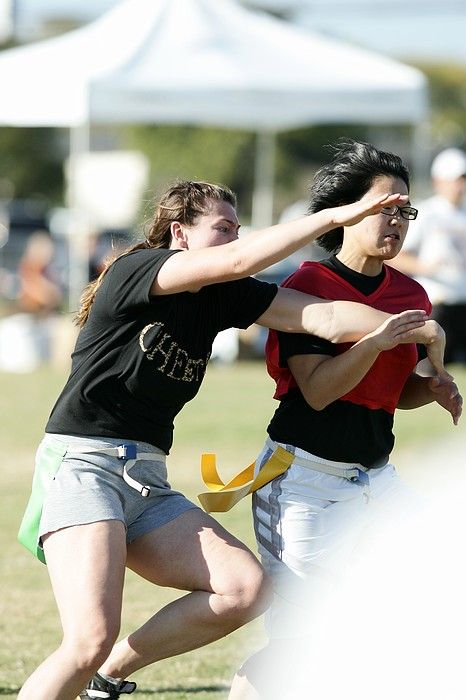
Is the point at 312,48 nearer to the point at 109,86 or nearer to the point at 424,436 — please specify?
the point at 109,86

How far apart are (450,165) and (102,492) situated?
7.81m

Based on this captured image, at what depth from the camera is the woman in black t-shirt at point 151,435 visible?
144 inches

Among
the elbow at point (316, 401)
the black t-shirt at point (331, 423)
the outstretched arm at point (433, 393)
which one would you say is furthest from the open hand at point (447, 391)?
the elbow at point (316, 401)

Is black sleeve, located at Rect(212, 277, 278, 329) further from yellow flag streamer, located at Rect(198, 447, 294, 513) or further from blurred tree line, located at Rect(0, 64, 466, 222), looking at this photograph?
blurred tree line, located at Rect(0, 64, 466, 222)

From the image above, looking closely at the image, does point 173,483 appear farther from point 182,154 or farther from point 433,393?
point 182,154

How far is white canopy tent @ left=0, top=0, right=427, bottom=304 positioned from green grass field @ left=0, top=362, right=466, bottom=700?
3025mm

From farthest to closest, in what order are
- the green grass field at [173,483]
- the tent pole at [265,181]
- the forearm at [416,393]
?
the tent pole at [265,181] < the green grass field at [173,483] < the forearm at [416,393]

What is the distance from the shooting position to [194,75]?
1548 centimetres

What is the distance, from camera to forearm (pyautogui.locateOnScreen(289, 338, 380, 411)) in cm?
372

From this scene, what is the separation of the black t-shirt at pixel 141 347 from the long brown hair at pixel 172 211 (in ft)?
0.32

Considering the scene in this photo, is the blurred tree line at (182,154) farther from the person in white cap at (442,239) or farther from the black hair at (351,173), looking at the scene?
the black hair at (351,173)

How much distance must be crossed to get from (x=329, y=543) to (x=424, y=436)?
6774 millimetres

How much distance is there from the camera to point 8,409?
12047 mm

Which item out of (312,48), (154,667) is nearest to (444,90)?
(312,48)
